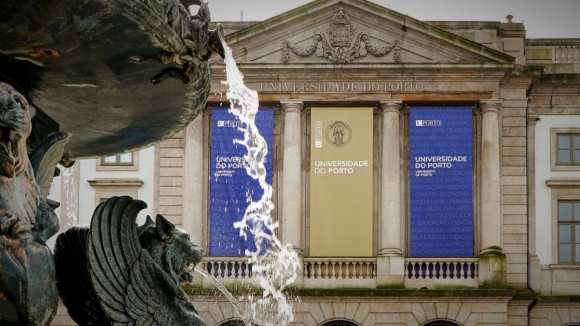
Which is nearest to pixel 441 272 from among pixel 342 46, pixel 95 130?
pixel 342 46

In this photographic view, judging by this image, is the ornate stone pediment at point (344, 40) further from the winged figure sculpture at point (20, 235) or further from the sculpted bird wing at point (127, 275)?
the winged figure sculpture at point (20, 235)

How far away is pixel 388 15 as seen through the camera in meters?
36.5

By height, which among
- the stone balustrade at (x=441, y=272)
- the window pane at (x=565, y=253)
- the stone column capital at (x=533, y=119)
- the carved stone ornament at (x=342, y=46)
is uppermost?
the carved stone ornament at (x=342, y=46)

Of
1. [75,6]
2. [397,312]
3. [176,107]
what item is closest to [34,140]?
[176,107]

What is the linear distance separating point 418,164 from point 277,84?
431 centimetres

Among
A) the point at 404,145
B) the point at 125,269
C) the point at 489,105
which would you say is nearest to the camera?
the point at 125,269

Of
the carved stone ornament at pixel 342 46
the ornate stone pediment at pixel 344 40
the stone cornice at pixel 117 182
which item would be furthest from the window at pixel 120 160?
the carved stone ornament at pixel 342 46

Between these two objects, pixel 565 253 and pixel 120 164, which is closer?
pixel 565 253

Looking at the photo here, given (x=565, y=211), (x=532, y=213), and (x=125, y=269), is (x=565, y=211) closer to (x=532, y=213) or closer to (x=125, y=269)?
(x=532, y=213)

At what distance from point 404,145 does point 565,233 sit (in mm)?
4850

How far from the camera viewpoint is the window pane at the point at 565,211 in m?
36.8

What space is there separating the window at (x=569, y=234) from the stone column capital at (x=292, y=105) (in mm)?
7495

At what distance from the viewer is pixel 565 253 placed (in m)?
36.6

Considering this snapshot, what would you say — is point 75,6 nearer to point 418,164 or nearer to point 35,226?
point 35,226
